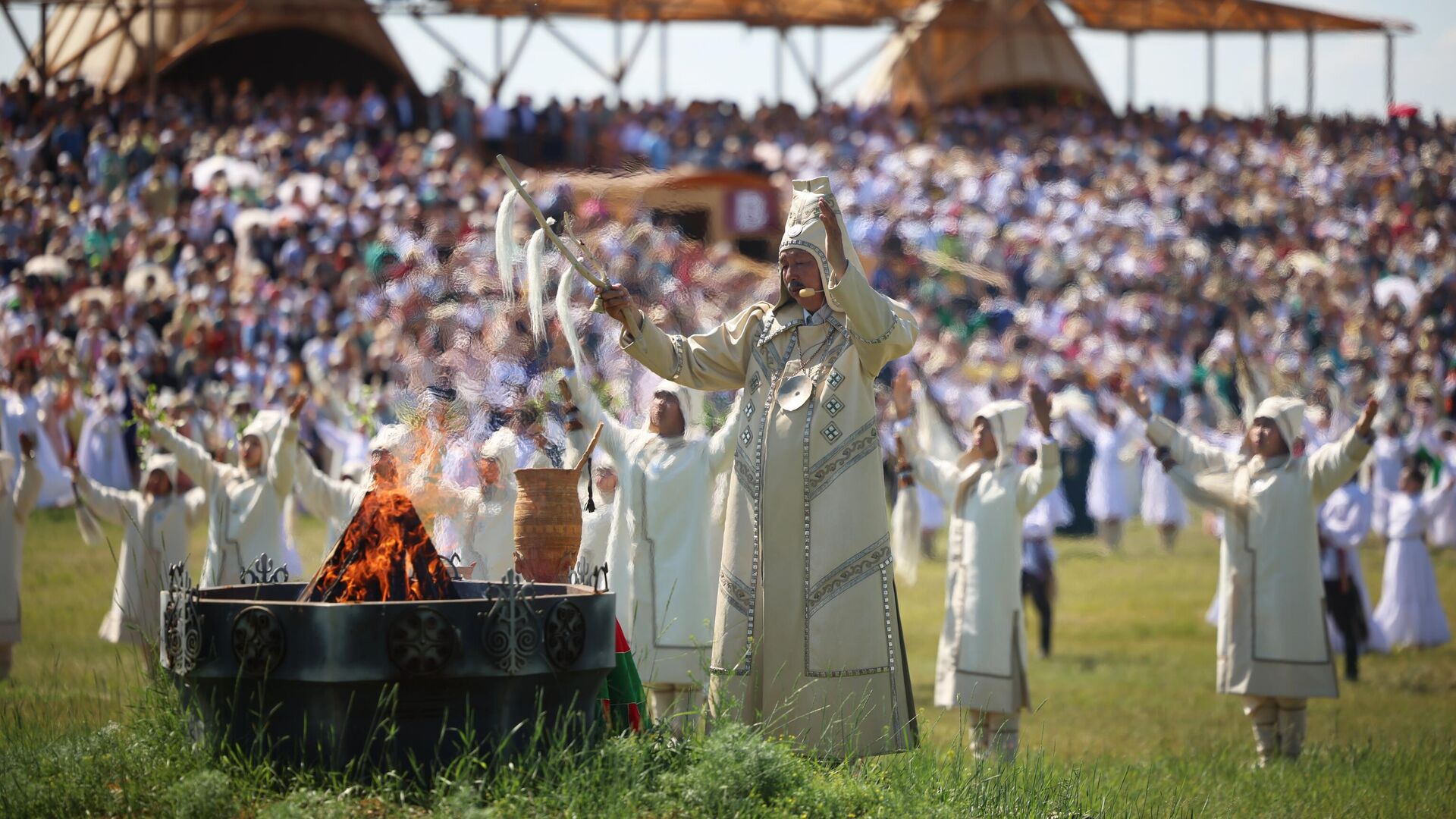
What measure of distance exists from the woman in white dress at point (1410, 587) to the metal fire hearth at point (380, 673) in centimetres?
1035

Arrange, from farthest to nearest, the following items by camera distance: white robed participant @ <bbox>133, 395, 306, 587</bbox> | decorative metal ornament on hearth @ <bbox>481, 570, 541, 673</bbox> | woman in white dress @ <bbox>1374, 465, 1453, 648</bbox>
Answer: woman in white dress @ <bbox>1374, 465, 1453, 648</bbox>
white robed participant @ <bbox>133, 395, 306, 587</bbox>
decorative metal ornament on hearth @ <bbox>481, 570, 541, 673</bbox>

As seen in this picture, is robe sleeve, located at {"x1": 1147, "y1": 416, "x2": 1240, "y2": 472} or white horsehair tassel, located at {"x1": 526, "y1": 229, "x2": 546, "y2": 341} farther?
robe sleeve, located at {"x1": 1147, "y1": 416, "x2": 1240, "y2": 472}

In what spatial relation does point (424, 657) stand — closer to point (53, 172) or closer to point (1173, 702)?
point (1173, 702)

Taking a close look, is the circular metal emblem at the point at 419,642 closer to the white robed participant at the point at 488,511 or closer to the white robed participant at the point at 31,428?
the white robed participant at the point at 488,511

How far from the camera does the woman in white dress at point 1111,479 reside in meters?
19.7

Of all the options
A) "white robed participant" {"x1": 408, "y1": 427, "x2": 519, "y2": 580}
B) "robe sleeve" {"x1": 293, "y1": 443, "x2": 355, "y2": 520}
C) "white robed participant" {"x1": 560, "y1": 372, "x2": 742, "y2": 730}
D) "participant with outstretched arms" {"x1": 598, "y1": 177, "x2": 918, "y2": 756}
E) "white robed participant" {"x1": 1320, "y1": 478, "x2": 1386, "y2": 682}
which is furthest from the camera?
"white robed participant" {"x1": 1320, "y1": 478, "x2": 1386, "y2": 682}

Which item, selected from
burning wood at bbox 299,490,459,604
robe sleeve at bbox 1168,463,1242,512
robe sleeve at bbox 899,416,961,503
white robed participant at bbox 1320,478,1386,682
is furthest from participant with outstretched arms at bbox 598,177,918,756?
white robed participant at bbox 1320,478,1386,682

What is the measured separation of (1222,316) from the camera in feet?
86.7

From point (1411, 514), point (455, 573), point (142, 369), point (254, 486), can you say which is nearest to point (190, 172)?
point (142, 369)

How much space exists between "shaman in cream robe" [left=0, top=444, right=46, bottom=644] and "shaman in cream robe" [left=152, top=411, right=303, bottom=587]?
1.19 m

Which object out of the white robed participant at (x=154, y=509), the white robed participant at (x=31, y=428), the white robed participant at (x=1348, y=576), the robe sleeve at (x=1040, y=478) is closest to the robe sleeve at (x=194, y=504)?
the white robed participant at (x=154, y=509)

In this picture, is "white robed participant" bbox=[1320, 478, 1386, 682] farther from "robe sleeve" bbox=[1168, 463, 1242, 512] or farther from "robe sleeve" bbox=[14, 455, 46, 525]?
"robe sleeve" bbox=[14, 455, 46, 525]

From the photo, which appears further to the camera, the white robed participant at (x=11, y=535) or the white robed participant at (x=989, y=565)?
the white robed participant at (x=11, y=535)

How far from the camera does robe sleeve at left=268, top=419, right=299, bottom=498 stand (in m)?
9.94
